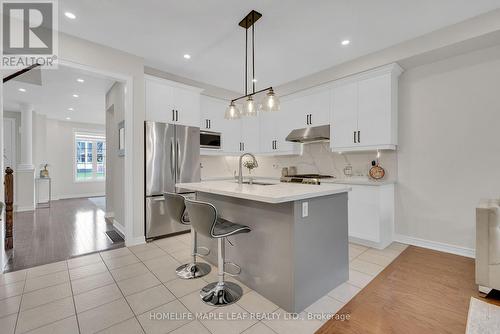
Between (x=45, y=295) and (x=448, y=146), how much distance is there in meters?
5.02

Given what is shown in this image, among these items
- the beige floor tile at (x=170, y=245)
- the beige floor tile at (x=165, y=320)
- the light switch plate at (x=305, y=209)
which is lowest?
the beige floor tile at (x=165, y=320)

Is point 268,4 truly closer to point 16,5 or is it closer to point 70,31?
point 70,31

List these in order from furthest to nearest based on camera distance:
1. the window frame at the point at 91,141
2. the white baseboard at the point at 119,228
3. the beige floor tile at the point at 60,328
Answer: the window frame at the point at 91,141 → the white baseboard at the point at 119,228 → the beige floor tile at the point at 60,328

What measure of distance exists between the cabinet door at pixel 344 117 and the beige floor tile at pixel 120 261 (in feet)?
11.5

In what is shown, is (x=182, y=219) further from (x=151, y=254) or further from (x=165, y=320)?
(x=151, y=254)

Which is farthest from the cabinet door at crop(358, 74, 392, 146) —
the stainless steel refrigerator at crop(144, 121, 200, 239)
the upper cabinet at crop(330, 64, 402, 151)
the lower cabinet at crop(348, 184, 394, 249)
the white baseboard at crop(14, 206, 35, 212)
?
the white baseboard at crop(14, 206, 35, 212)

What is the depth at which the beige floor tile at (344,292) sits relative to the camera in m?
2.06

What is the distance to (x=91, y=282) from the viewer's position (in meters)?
2.33

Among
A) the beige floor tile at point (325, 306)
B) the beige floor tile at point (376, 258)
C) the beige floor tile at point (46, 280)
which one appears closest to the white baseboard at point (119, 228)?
the beige floor tile at point (46, 280)

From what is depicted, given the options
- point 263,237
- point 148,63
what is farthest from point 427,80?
point 148,63

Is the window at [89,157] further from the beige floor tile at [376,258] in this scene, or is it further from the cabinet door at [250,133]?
the beige floor tile at [376,258]

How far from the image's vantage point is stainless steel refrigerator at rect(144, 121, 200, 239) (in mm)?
3535

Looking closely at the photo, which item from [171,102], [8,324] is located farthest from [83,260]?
[171,102]

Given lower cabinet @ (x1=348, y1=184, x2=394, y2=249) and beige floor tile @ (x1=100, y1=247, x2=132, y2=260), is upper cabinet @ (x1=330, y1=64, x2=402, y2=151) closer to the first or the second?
lower cabinet @ (x1=348, y1=184, x2=394, y2=249)
